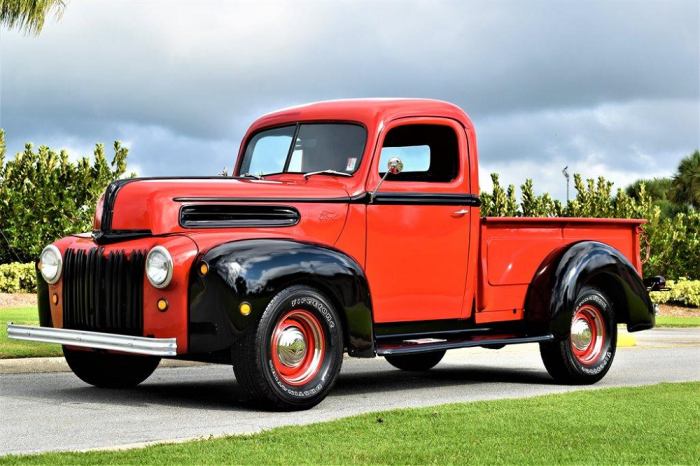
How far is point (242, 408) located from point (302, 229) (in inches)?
61.3

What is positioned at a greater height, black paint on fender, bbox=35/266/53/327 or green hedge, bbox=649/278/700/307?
black paint on fender, bbox=35/266/53/327

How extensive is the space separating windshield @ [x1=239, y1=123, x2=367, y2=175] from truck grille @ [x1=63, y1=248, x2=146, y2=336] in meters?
2.11

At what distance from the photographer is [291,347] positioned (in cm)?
799

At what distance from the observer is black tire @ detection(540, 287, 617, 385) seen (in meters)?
10.3

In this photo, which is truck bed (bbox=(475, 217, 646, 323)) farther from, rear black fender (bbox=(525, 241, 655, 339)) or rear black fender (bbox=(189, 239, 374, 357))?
rear black fender (bbox=(189, 239, 374, 357))

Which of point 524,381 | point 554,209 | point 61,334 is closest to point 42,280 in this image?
point 61,334

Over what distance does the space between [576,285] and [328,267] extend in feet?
10.7

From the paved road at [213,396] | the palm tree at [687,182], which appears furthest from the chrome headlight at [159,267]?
the palm tree at [687,182]

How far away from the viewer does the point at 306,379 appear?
806 cm

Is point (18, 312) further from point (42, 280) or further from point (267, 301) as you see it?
point (267, 301)

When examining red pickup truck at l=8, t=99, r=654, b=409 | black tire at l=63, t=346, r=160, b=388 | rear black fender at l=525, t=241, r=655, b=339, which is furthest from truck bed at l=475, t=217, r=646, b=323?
black tire at l=63, t=346, r=160, b=388

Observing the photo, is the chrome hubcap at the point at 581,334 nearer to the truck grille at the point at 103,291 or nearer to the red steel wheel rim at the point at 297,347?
the red steel wheel rim at the point at 297,347

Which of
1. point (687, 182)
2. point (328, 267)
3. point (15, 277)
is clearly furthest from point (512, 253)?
point (687, 182)

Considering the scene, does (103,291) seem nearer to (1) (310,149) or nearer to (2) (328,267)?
(2) (328,267)
